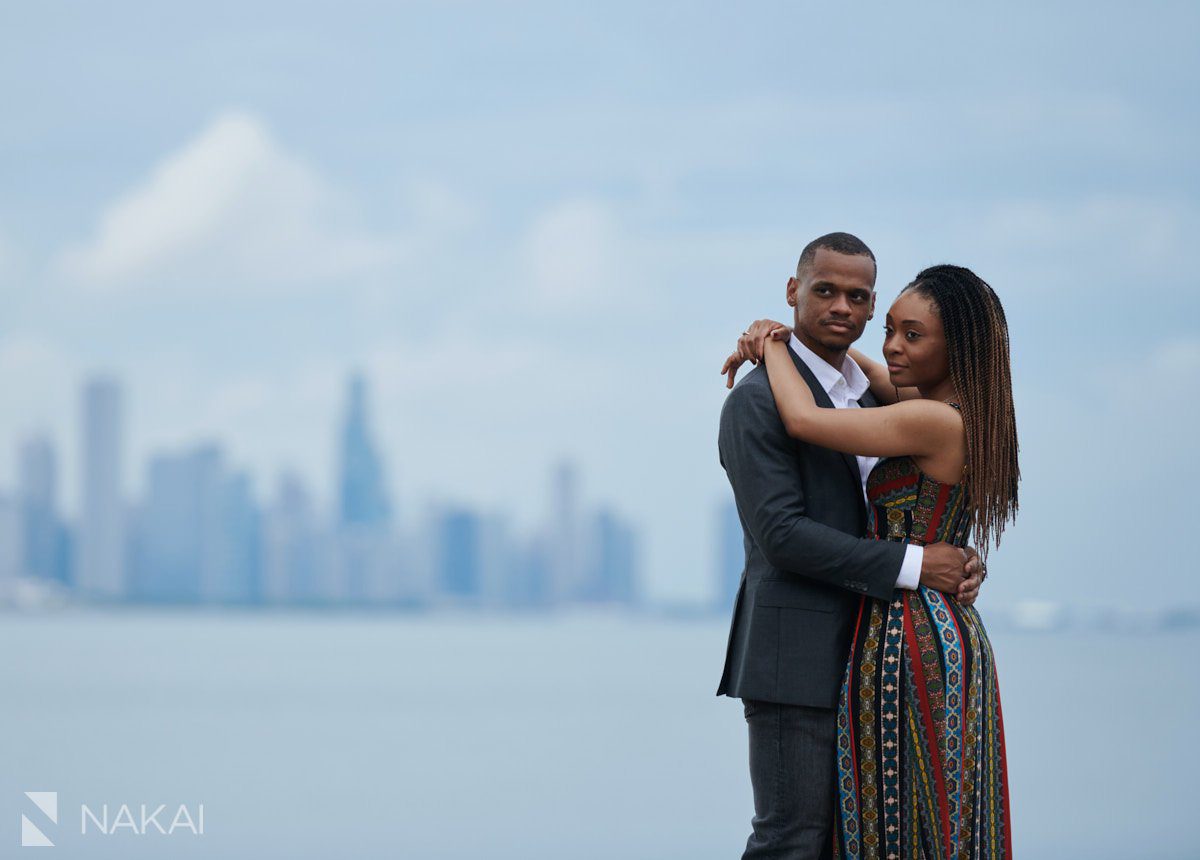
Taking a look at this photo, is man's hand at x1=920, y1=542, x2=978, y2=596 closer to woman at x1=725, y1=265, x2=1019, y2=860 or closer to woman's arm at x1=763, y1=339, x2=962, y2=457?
woman at x1=725, y1=265, x2=1019, y2=860

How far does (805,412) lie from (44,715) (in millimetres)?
15777

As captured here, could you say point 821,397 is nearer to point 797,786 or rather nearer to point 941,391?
point 941,391

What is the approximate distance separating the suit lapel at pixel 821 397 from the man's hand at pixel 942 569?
202mm

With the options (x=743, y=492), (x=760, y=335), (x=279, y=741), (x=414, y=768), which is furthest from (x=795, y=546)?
(x=279, y=741)

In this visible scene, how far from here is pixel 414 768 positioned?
38.0 feet

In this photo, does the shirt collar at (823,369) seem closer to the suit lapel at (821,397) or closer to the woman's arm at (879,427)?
the suit lapel at (821,397)

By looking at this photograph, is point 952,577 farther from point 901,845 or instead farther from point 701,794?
point 701,794

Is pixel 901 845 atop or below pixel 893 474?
below

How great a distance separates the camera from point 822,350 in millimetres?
3197

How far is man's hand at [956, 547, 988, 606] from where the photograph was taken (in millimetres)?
3098

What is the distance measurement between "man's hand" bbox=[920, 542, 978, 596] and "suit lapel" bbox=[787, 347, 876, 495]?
0.20 m

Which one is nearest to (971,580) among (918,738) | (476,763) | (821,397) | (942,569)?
(942,569)

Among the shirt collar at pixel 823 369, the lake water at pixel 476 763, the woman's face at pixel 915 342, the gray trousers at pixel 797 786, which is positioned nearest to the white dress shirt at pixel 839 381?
the shirt collar at pixel 823 369

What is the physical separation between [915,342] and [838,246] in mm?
232
